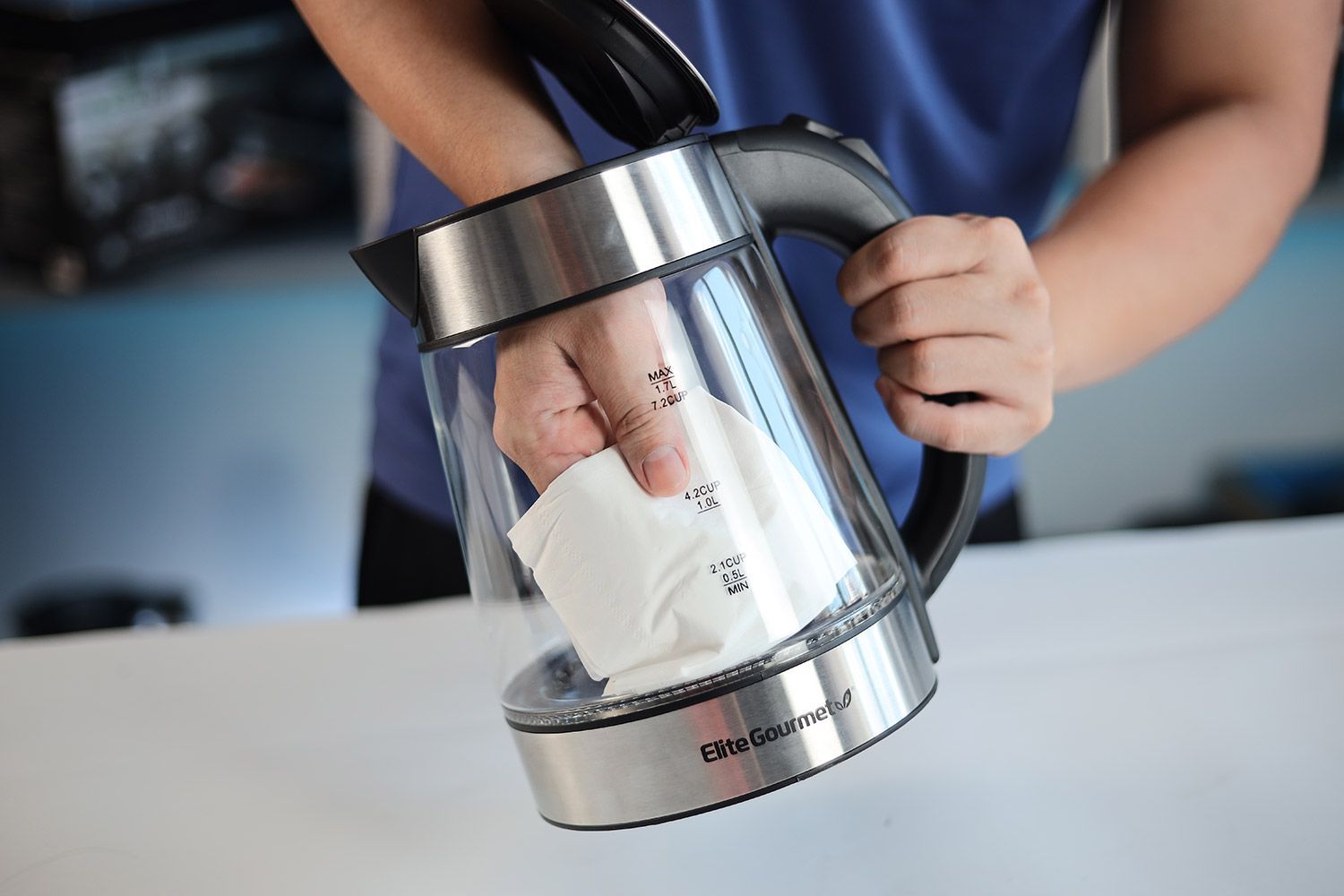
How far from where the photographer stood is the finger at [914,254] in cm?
46

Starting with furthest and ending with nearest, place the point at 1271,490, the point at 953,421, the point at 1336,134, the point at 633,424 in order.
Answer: the point at 1271,490, the point at 1336,134, the point at 953,421, the point at 633,424

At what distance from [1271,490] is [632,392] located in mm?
1948

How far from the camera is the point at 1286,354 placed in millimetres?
2004

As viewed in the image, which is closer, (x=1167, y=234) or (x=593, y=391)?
(x=593, y=391)

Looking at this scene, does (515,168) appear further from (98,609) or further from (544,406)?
(98,609)

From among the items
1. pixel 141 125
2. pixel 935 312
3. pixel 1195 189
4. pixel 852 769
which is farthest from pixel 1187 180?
pixel 141 125

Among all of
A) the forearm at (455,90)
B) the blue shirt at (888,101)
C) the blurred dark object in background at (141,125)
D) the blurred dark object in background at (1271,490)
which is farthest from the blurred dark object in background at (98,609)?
the blurred dark object in background at (1271,490)

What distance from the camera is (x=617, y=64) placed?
1.33ft

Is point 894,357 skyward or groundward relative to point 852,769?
skyward

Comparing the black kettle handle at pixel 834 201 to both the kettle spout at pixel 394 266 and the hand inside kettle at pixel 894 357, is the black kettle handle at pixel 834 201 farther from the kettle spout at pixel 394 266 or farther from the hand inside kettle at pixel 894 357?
the kettle spout at pixel 394 266

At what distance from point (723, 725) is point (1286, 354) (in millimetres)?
1990

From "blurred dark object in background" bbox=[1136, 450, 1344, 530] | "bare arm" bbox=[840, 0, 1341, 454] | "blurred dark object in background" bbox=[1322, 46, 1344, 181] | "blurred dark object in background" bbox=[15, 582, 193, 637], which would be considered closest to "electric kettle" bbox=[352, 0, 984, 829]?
"bare arm" bbox=[840, 0, 1341, 454]

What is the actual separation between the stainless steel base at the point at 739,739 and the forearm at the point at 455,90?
0.23 m

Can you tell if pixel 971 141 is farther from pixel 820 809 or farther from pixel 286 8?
pixel 286 8
